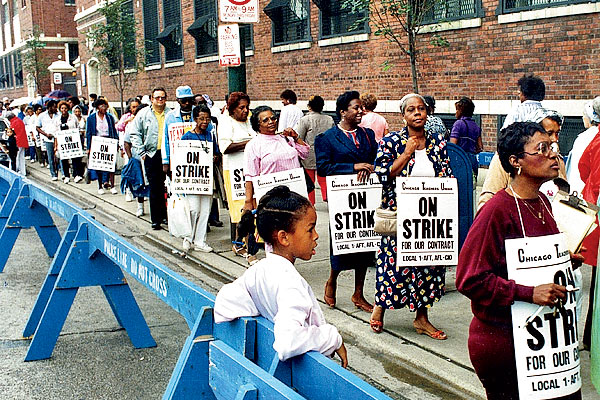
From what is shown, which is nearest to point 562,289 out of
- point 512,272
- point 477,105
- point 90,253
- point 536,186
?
point 512,272

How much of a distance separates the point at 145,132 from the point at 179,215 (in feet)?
6.73

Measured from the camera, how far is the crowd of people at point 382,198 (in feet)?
10.6

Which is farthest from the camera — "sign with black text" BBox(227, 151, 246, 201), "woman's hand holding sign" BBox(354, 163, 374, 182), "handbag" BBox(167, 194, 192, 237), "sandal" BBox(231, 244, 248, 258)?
"handbag" BBox(167, 194, 192, 237)

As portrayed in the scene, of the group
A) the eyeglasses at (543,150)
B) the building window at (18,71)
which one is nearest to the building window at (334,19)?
the eyeglasses at (543,150)

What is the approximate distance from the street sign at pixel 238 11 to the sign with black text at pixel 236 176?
1.84 m

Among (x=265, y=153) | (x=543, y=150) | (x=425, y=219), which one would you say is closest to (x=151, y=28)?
(x=265, y=153)

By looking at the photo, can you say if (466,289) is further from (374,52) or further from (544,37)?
(374,52)

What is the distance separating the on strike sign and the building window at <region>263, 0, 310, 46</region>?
520 inches

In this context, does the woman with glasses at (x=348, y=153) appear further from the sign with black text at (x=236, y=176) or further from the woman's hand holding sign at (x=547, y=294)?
the woman's hand holding sign at (x=547, y=294)

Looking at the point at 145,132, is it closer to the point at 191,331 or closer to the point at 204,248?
the point at 204,248

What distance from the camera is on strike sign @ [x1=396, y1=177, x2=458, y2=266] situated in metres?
5.71

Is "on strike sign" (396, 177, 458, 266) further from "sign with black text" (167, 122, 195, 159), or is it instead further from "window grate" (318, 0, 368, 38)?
"window grate" (318, 0, 368, 38)

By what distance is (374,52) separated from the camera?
16094 millimetres

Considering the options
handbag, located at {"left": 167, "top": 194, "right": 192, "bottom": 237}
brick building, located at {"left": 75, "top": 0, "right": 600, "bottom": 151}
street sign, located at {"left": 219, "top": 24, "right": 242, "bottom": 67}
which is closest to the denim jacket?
street sign, located at {"left": 219, "top": 24, "right": 242, "bottom": 67}
